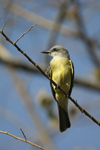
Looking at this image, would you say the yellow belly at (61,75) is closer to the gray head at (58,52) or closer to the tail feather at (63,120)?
the tail feather at (63,120)

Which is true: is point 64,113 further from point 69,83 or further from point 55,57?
point 55,57

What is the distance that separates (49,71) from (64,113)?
77 cm

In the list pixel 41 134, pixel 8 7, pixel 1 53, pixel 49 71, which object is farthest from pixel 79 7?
pixel 41 134

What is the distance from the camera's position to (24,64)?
22.3ft

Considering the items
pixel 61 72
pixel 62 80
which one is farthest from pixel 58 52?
pixel 62 80

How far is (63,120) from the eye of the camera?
4.66 meters

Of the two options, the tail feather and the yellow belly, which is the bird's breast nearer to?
the yellow belly

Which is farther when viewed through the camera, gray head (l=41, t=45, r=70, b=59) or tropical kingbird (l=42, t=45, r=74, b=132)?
gray head (l=41, t=45, r=70, b=59)

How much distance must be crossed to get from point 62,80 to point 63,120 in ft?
2.16

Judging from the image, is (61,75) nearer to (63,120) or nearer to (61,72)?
(61,72)

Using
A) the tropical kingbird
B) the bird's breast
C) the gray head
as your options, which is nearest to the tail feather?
the tropical kingbird

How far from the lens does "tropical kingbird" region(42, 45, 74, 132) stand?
460cm

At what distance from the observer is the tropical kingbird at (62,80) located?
4.60 m

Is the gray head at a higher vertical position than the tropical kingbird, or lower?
higher
